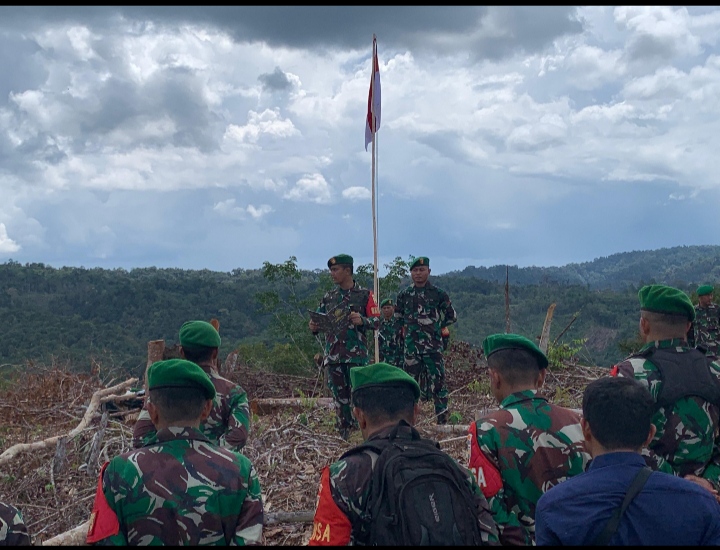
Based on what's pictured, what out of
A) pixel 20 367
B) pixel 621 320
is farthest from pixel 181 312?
pixel 20 367

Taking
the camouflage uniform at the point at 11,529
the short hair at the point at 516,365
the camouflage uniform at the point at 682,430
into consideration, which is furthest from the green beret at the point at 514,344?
the camouflage uniform at the point at 11,529

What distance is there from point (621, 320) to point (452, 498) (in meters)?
46.0

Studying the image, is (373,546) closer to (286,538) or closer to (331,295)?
(286,538)

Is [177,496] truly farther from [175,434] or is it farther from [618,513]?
[618,513]

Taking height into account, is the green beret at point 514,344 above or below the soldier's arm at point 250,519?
above

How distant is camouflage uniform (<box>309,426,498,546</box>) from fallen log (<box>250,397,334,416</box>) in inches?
314

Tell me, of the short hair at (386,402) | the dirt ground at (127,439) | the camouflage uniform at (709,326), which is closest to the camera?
the short hair at (386,402)

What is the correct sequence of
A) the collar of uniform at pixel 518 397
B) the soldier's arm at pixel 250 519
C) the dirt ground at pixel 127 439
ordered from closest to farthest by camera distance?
the soldier's arm at pixel 250 519, the collar of uniform at pixel 518 397, the dirt ground at pixel 127 439

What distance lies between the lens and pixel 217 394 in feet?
13.2

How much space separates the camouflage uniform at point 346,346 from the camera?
784 cm

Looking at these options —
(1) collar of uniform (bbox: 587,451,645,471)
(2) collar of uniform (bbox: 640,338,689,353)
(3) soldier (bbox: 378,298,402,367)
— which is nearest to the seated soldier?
(1) collar of uniform (bbox: 587,451,645,471)

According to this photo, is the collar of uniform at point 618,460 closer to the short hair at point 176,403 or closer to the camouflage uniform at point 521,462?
the camouflage uniform at point 521,462

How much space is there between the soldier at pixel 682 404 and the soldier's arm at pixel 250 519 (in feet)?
6.31

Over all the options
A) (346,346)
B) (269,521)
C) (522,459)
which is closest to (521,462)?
(522,459)
